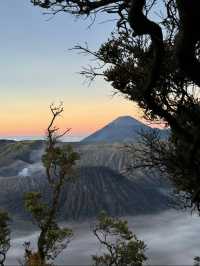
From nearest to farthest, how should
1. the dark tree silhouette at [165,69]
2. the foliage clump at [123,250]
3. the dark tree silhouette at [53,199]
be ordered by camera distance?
the dark tree silhouette at [165,69], the dark tree silhouette at [53,199], the foliage clump at [123,250]

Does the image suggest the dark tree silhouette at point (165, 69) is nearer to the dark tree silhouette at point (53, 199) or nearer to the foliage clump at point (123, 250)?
the dark tree silhouette at point (53, 199)

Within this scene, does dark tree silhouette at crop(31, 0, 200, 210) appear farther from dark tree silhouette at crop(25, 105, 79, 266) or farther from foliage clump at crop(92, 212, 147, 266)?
foliage clump at crop(92, 212, 147, 266)

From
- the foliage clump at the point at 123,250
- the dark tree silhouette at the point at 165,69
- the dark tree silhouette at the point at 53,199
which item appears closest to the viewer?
the dark tree silhouette at the point at 165,69

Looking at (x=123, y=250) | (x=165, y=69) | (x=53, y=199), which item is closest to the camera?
(x=165, y=69)

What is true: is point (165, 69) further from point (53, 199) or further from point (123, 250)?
point (123, 250)

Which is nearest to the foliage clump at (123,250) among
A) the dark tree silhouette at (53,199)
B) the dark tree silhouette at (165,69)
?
the dark tree silhouette at (53,199)

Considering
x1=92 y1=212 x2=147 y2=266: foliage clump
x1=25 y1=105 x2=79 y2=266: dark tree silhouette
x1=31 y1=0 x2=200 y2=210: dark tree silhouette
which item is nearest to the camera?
x1=31 y1=0 x2=200 y2=210: dark tree silhouette

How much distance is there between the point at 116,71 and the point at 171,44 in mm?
1404

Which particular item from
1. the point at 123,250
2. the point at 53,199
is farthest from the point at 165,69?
the point at 123,250

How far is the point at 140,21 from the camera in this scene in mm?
6195

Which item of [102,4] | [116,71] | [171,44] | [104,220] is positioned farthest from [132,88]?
[104,220]

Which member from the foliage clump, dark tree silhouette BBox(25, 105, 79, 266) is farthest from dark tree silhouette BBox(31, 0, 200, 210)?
the foliage clump

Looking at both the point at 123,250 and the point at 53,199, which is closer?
the point at 53,199

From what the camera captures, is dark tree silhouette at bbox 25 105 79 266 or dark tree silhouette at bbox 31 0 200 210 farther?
dark tree silhouette at bbox 25 105 79 266
